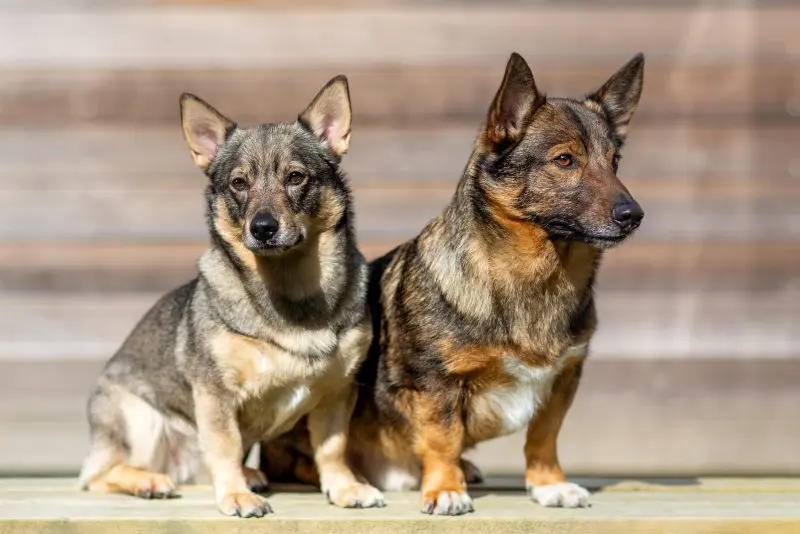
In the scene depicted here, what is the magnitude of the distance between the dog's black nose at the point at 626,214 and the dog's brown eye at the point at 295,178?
1059 mm

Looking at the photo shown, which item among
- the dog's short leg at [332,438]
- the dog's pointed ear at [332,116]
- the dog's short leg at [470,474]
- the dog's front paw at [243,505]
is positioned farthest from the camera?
the dog's short leg at [470,474]

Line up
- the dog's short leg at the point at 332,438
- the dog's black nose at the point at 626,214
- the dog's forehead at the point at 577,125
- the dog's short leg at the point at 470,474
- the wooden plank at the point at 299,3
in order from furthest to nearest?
the wooden plank at the point at 299,3 < the dog's short leg at the point at 470,474 < the dog's short leg at the point at 332,438 < the dog's forehead at the point at 577,125 < the dog's black nose at the point at 626,214

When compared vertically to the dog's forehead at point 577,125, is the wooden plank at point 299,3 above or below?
above

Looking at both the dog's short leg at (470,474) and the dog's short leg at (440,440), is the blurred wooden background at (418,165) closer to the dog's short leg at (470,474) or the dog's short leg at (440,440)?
the dog's short leg at (470,474)

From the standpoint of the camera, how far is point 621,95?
13.3 feet

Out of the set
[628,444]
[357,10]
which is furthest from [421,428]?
[357,10]

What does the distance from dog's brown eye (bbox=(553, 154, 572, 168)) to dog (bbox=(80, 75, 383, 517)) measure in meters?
0.77

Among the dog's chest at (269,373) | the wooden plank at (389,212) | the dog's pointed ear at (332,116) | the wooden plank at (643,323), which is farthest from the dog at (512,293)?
the wooden plank at (643,323)

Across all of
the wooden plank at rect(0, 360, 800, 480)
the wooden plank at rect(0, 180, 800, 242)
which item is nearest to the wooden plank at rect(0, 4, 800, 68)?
the wooden plank at rect(0, 180, 800, 242)

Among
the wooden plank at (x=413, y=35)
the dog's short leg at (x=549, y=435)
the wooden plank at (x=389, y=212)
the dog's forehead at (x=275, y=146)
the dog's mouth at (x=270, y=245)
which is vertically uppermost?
the wooden plank at (x=413, y=35)

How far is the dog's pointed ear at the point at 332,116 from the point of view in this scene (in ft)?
13.5

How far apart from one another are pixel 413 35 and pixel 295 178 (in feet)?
4.70

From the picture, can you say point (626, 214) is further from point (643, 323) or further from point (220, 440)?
point (643, 323)

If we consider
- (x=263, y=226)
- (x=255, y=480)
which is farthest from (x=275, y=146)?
(x=255, y=480)
